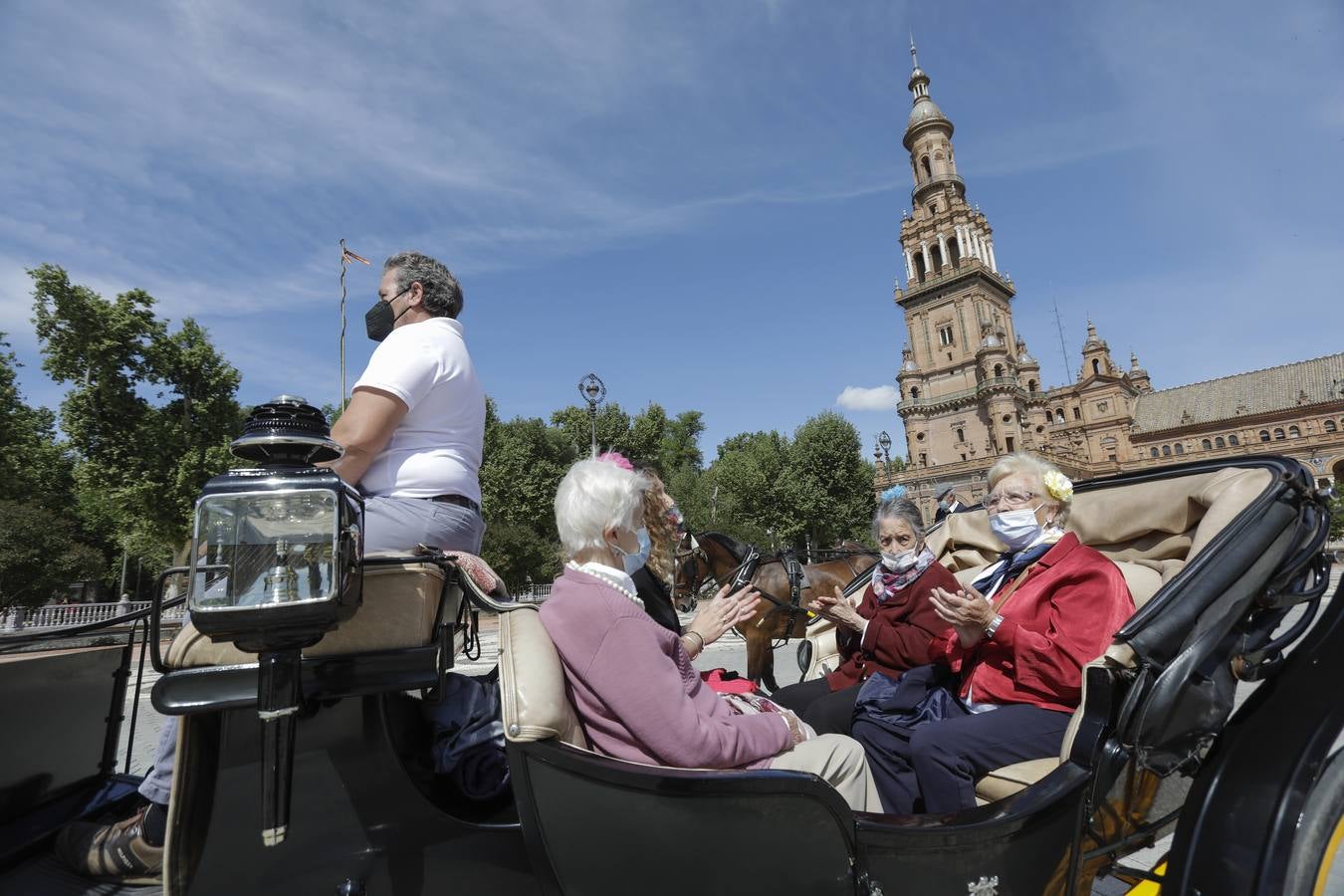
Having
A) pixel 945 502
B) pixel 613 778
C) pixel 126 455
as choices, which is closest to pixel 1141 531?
pixel 613 778

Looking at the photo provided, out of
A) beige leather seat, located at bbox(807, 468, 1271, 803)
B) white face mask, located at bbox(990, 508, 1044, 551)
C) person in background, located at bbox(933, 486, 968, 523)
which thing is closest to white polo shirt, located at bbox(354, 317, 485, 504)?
beige leather seat, located at bbox(807, 468, 1271, 803)

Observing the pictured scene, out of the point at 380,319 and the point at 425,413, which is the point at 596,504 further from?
the point at 380,319

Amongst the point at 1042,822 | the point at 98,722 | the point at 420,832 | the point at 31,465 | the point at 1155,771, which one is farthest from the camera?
the point at 31,465

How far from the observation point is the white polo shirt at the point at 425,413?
77.8 inches

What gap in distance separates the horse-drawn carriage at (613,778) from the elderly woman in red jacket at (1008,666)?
178 millimetres

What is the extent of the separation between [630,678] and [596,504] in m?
0.51

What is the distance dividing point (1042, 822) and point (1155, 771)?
587 mm

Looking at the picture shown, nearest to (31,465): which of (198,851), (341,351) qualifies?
(341,351)

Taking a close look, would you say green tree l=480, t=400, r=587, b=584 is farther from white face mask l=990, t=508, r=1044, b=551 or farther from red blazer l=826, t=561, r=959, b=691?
white face mask l=990, t=508, r=1044, b=551

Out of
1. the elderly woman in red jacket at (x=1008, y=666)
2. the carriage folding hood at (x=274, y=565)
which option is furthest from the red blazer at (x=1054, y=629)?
the carriage folding hood at (x=274, y=565)

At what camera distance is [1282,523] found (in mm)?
2053

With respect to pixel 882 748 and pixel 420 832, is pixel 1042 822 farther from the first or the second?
pixel 420 832

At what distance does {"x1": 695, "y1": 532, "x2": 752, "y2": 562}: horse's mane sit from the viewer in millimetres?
8233

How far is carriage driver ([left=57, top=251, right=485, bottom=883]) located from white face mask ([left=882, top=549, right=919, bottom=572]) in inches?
85.7
